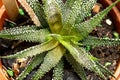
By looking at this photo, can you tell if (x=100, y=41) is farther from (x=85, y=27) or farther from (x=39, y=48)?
(x=39, y=48)

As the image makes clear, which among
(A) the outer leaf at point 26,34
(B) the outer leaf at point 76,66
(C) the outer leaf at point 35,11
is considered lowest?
(B) the outer leaf at point 76,66

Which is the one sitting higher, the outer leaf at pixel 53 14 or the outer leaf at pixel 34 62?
the outer leaf at pixel 53 14

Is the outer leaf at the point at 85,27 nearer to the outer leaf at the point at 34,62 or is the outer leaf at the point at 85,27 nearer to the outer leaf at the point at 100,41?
the outer leaf at the point at 100,41

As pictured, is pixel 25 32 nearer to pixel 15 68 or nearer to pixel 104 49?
pixel 15 68

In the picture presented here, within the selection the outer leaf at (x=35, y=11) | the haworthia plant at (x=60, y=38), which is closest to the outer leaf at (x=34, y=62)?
the haworthia plant at (x=60, y=38)

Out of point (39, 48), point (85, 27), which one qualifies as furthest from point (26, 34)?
point (85, 27)

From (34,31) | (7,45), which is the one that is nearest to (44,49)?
(34,31)

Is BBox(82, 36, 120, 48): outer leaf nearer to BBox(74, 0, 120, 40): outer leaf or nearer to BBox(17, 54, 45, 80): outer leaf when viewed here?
BBox(74, 0, 120, 40): outer leaf

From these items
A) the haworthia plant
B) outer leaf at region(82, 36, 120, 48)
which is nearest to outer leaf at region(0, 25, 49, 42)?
the haworthia plant
